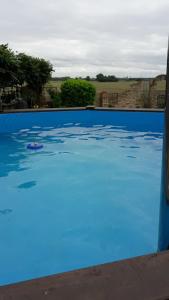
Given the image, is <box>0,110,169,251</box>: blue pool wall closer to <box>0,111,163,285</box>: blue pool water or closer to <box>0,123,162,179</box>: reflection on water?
<box>0,123,162,179</box>: reflection on water

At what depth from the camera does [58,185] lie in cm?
527

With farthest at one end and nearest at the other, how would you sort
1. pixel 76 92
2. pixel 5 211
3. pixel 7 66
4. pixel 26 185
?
pixel 76 92 → pixel 7 66 → pixel 26 185 → pixel 5 211

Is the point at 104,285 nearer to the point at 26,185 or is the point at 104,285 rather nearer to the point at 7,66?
the point at 26,185

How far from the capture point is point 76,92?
14.2 m

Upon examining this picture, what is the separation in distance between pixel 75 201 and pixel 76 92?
401 inches

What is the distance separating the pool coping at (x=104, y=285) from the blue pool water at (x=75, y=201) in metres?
1.86

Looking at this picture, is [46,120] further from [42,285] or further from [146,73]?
[42,285]

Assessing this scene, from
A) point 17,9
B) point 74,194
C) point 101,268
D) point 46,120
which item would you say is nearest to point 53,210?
point 74,194

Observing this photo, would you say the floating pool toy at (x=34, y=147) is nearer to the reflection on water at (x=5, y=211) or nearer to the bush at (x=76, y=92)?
the reflection on water at (x=5, y=211)

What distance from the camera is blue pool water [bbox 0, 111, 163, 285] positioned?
3.26 meters

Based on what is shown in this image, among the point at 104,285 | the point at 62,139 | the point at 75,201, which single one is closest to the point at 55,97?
the point at 62,139

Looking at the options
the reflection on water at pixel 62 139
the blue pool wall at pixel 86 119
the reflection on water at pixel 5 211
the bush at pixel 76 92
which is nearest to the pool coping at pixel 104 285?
the reflection on water at pixel 5 211

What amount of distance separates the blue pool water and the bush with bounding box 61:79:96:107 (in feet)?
16.7

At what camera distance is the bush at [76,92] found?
46.2 ft
